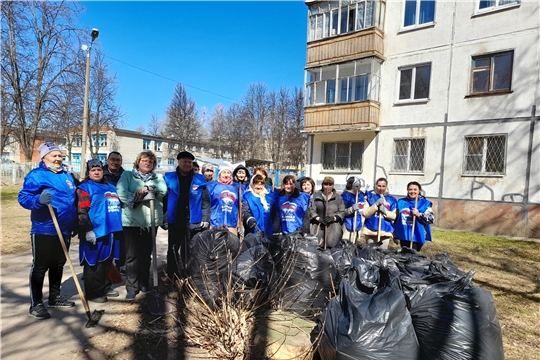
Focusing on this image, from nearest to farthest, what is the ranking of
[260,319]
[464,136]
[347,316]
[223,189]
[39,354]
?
[347,316] < [39,354] < [260,319] < [223,189] < [464,136]

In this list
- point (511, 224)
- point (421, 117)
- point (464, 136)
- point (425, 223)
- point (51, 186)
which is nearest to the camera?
point (51, 186)

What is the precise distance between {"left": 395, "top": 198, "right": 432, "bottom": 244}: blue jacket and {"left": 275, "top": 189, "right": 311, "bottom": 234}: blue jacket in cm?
143

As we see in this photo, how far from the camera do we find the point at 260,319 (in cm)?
270

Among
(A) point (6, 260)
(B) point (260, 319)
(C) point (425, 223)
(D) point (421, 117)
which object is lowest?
(A) point (6, 260)

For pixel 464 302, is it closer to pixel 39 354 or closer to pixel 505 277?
pixel 39 354

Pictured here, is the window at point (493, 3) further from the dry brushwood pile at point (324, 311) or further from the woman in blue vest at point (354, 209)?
the dry brushwood pile at point (324, 311)

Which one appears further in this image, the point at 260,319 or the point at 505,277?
the point at 505,277

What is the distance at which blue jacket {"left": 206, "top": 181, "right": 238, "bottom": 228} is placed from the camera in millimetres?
3945

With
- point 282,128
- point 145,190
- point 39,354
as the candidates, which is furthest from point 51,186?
point 282,128

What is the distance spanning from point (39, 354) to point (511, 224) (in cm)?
1111

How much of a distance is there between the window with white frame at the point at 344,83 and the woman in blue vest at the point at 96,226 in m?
10.5

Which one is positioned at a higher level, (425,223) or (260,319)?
(425,223)

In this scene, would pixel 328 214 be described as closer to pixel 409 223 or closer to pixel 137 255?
pixel 409 223

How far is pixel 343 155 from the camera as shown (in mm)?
12977
